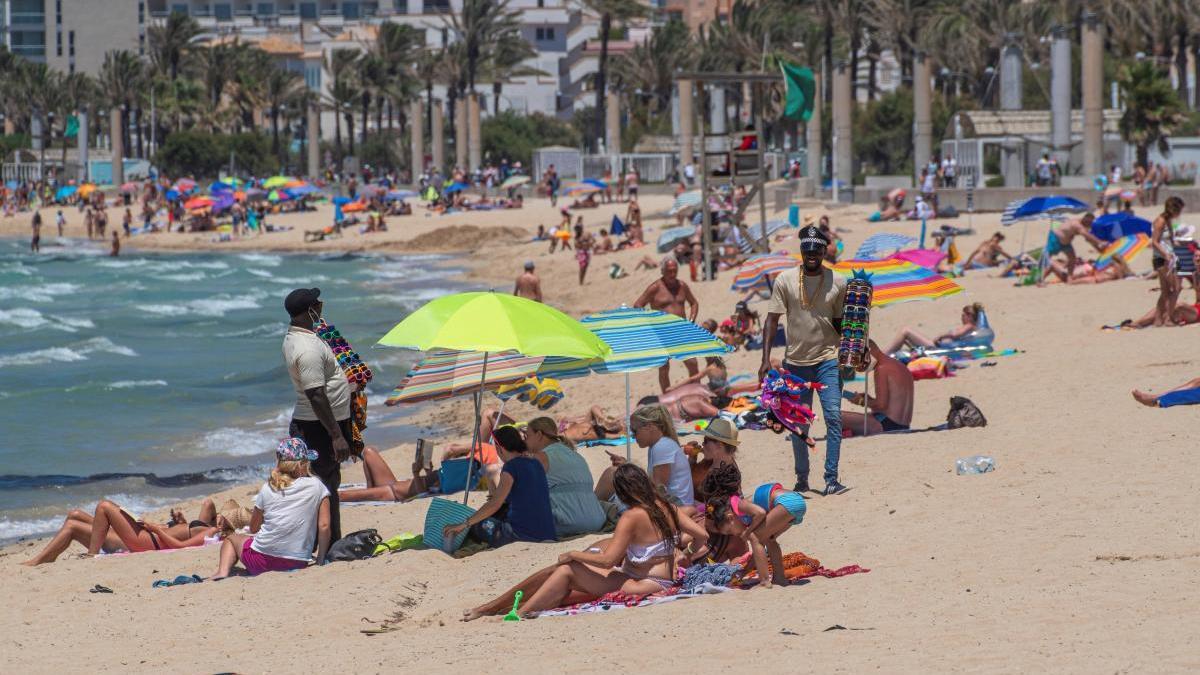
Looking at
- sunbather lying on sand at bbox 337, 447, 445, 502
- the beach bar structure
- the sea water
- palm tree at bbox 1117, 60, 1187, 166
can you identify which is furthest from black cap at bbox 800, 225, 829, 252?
palm tree at bbox 1117, 60, 1187, 166

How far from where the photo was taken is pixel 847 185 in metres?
42.5

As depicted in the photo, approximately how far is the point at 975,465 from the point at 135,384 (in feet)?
47.1

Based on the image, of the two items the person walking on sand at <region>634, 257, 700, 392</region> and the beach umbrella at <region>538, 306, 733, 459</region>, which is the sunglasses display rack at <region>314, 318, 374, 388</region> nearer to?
the beach umbrella at <region>538, 306, 733, 459</region>

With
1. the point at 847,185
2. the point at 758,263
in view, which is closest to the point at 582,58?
the point at 847,185

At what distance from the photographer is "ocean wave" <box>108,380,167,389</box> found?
21234 millimetres

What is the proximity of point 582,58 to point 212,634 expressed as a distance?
94365 mm

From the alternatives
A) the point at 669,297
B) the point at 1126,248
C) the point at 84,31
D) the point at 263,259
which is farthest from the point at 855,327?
the point at 84,31

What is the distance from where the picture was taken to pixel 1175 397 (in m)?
11.0

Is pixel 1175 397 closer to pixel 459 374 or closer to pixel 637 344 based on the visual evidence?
pixel 637 344

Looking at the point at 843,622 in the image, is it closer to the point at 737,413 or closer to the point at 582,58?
the point at 737,413

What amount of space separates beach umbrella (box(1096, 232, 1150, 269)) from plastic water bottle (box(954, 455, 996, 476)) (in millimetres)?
11248

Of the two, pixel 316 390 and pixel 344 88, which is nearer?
pixel 316 390

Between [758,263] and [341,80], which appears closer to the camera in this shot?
[758,263]

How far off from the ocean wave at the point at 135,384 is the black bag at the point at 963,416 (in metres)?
12.7
